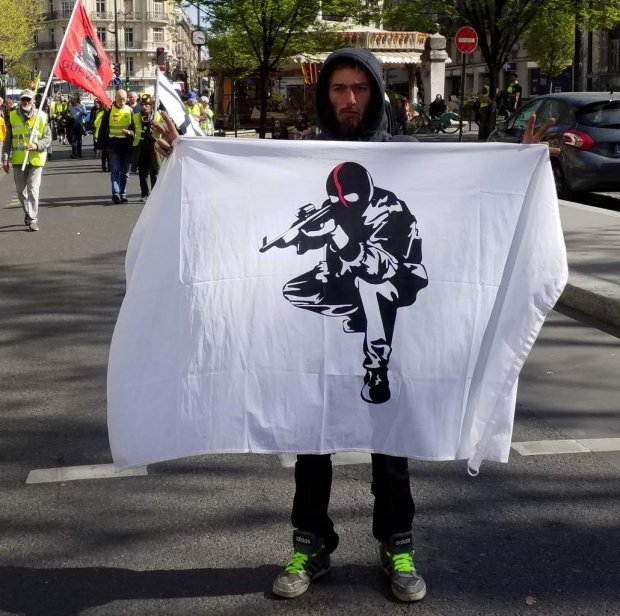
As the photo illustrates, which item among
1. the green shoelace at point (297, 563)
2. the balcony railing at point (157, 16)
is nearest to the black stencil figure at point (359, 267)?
the green shoelace at point (297, 563)

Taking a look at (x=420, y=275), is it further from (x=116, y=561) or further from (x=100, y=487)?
(x=100, y=487)

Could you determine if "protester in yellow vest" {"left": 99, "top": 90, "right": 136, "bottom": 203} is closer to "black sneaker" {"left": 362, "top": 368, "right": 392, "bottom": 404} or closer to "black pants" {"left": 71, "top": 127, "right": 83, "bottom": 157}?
"black sneaker" {"left": 362, "top": 368, "right": 392, "bottom": 404}

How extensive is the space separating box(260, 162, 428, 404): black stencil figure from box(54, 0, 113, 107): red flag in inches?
451

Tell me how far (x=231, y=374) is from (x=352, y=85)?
1062mm

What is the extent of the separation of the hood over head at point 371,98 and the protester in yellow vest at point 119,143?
47.6ft

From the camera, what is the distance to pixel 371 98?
361 cm

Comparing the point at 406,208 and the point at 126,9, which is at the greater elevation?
the point at 126,9

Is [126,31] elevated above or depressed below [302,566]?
above

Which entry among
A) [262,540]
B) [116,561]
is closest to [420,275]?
[262,540]

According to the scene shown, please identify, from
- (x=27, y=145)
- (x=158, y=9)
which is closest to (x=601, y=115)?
(x=27, y=145)

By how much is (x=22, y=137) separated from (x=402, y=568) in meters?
11.8

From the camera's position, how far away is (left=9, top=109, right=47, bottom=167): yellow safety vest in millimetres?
14125

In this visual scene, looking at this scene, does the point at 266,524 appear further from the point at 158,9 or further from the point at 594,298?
the point at 158,9

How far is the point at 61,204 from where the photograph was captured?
60.3 feet
